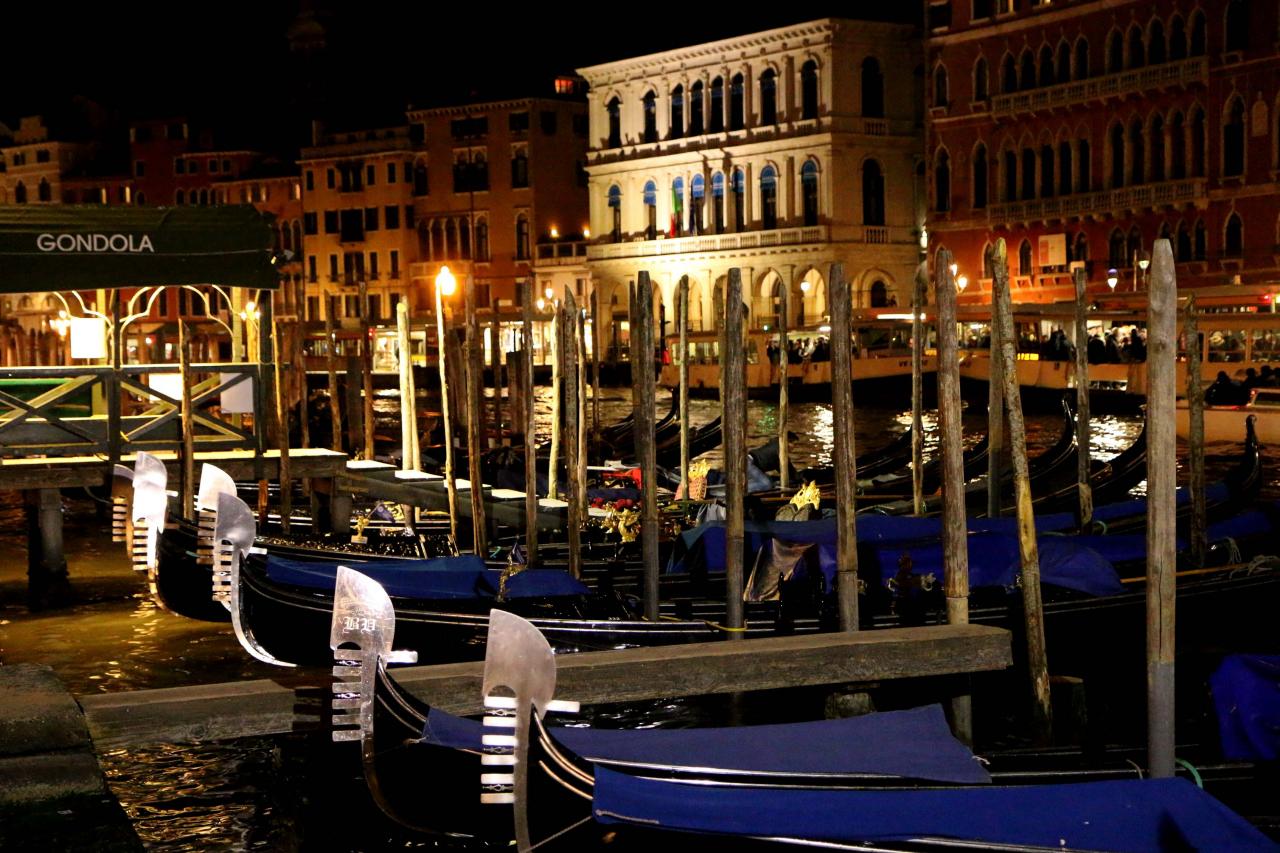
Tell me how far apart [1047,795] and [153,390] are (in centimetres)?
677

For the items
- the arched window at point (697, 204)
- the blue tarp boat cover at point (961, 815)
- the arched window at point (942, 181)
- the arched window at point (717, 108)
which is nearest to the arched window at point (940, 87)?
the arched window at point (942, 181)

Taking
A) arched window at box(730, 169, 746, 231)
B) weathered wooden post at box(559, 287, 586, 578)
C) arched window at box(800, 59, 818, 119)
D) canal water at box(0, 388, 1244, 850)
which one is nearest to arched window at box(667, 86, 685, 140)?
arched window at box(730, 169, 746, 231)

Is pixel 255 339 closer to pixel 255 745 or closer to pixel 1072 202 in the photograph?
pixel 255 745

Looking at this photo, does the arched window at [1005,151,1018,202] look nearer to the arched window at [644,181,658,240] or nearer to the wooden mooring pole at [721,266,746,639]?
the arched window at [644,181,658,240]

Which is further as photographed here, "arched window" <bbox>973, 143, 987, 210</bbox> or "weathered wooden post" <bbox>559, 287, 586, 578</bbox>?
"arched window" <bbox>973, 143, 987, 210</bbox>

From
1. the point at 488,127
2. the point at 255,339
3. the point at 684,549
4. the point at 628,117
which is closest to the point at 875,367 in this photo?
the point at 628,117

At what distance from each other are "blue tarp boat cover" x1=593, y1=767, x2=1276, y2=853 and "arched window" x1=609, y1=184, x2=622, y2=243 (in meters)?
31.1

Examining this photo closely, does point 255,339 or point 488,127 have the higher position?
point 488,127

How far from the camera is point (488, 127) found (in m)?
37.4

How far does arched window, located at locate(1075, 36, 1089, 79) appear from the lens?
2564 centimetres

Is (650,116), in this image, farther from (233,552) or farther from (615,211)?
(233,552)

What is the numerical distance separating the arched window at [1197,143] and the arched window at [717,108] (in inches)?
403

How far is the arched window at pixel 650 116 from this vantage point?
33.7m

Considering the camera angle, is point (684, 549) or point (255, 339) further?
point (255, 339)
